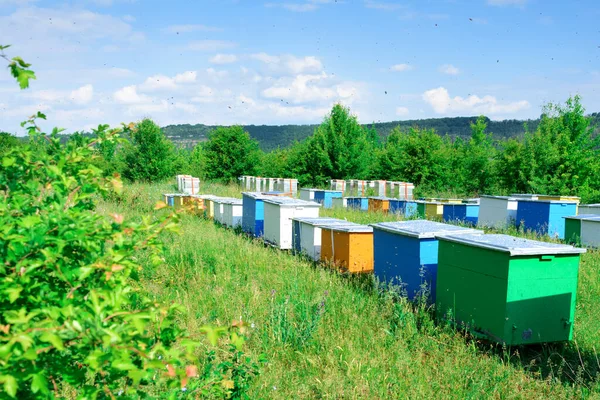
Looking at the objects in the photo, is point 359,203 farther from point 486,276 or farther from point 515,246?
point 515,246

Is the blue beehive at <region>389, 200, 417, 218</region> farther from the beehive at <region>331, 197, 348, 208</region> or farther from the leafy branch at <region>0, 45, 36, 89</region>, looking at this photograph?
the leafy branch at <region>0, 45, 36, 89</region>

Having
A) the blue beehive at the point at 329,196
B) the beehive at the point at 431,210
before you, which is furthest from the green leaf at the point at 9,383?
the blue beehive at the point at 329,196

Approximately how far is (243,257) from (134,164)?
2753cm

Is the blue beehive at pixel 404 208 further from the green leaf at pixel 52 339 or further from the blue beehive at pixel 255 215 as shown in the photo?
the green leaf at pixel 52 339

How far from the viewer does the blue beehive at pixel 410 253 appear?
18.5 ft

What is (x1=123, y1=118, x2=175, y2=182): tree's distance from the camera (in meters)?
33.2

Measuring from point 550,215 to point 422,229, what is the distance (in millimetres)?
7391

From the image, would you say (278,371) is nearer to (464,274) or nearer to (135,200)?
(464,274)

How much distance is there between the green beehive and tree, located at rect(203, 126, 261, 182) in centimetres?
3092

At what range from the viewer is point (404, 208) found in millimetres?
15375

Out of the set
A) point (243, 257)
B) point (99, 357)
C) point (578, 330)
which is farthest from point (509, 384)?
point (243, 257)

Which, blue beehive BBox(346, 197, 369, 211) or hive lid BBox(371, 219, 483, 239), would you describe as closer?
hive lid BBox(371, 219, 483, 239)

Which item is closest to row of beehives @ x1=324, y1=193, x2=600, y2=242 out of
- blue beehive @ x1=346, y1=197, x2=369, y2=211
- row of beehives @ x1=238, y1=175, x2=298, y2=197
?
blue beehive @ x1=346, y1=197, x2=369, y2=211

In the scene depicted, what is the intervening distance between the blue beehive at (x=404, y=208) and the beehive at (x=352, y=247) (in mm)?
7401
